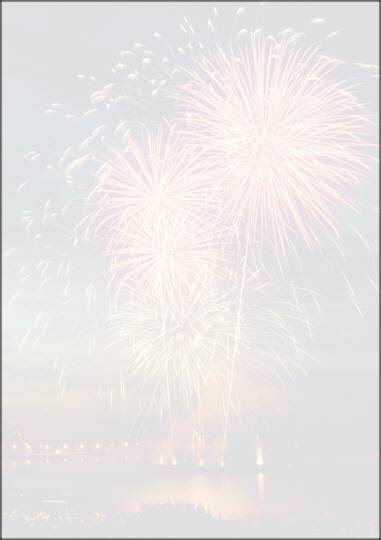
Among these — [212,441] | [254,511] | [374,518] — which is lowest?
[374,518]

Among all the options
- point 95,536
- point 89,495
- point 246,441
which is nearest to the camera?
point 95,536

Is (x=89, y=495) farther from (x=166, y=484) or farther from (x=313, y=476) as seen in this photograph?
(x=313, y=476)

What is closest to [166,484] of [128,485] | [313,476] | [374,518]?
[128,485]

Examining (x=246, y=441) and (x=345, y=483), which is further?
(x=345, y=483)

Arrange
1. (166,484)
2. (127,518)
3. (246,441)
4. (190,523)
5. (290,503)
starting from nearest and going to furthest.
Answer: (190,523), (127,518), (246,441), (290,503), (166,484)

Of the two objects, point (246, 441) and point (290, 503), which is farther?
point (290, 503)

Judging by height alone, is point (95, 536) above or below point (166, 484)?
above

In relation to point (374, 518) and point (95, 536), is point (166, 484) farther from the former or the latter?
point (95, 536)

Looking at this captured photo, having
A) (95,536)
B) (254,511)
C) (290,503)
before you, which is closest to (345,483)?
(290,503)

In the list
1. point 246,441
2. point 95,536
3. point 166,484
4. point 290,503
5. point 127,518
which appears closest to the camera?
point 95,536
